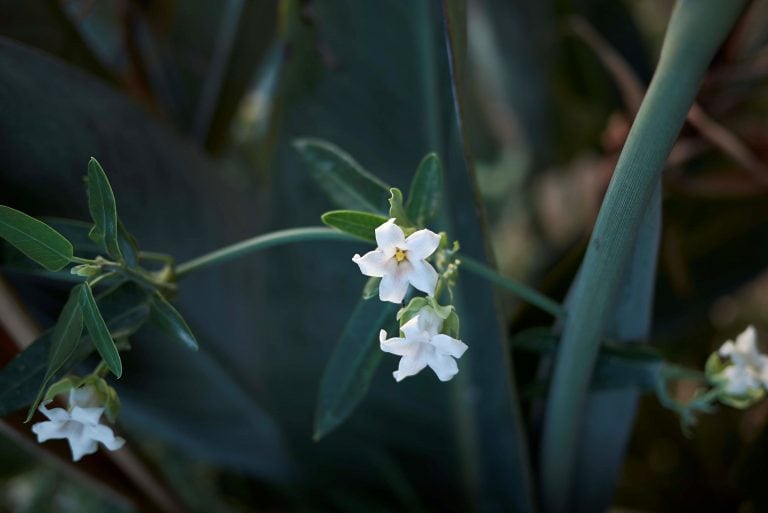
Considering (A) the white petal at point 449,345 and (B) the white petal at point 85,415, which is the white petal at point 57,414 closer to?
(B) the white petal at point 85,415

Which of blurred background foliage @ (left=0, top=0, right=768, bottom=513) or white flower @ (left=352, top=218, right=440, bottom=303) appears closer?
white flower @ (left=352, top=218, right=440, bottom=303)

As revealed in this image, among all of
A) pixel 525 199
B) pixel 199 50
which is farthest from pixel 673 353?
pixel 199 50

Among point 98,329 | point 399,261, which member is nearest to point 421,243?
point 399,261

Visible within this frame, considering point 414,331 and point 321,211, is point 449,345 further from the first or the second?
point 321,211

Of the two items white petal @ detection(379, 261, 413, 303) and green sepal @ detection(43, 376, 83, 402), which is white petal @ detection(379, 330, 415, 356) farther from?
green sepal @ detection(43, 376, 83, 402)

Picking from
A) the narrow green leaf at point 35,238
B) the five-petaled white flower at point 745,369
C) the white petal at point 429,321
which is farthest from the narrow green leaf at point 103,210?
the five-petaled white flower at point 745,369

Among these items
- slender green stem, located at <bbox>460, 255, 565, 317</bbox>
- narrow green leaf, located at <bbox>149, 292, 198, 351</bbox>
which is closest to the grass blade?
slender green stem, located at <bbox>460, 255, 565, 317</bbox>
